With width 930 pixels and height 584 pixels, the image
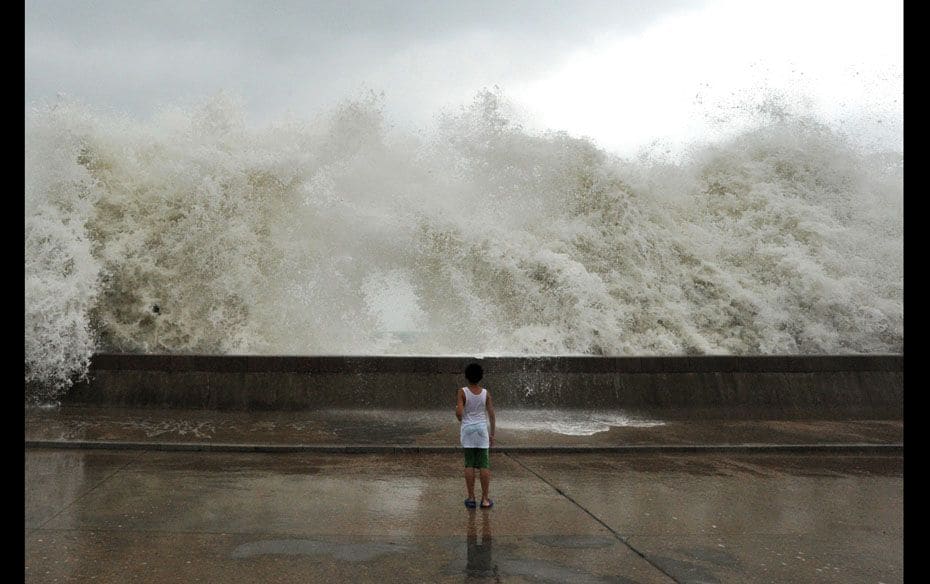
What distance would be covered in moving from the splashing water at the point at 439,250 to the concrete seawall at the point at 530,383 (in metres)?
1.40

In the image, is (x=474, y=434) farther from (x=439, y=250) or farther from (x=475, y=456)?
(x=439, y=250)

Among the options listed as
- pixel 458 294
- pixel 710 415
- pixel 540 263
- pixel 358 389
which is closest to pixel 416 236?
pixel 458 294

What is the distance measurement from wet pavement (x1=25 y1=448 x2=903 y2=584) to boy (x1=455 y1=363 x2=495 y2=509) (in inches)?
7.1

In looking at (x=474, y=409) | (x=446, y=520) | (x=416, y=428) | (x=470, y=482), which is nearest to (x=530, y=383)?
(x=416, y=428)

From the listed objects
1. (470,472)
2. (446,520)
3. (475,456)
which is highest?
(475,456)

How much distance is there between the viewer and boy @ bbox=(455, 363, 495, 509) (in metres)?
4.32

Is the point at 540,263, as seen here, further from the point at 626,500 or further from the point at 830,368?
the point at 626,500

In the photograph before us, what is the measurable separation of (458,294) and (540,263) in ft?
5.06

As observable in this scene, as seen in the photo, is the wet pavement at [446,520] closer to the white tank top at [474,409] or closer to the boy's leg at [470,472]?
the boy's leg at [470,472]

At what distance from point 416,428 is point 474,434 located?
2.69 metres

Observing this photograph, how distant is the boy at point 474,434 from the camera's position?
4.32 meters

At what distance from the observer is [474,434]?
4.39 m

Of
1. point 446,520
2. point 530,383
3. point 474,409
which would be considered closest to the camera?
point 446,520

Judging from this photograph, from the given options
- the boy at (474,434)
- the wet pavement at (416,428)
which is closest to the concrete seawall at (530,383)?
the wet pavement at (416,428)
